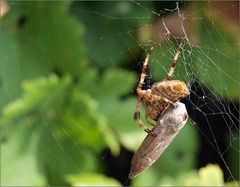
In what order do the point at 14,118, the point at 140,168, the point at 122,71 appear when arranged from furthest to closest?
the point at 122,71
the point at 14,118
the point at 140,168

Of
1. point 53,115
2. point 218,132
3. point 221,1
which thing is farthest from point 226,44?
point 53,115

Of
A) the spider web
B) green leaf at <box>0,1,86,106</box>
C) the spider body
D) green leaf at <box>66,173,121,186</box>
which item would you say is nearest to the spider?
the spider body

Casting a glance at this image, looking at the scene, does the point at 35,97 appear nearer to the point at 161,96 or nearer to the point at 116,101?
the point at 116,101

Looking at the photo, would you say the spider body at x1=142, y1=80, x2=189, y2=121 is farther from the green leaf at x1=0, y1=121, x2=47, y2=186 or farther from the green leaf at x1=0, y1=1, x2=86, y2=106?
the green leaf at x1=0, y1=1, x2=86, y2=106

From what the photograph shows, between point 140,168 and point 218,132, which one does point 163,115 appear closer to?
point 140,168

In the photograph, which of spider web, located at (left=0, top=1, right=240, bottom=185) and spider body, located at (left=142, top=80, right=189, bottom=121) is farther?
spider web, located at (left=0, top=1, right=240, bottom=185)

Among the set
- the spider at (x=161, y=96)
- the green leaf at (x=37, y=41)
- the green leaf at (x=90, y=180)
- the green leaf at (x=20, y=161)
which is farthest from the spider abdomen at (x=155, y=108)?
the green leaf at (x=37, y=41)

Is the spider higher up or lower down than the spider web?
higher up
